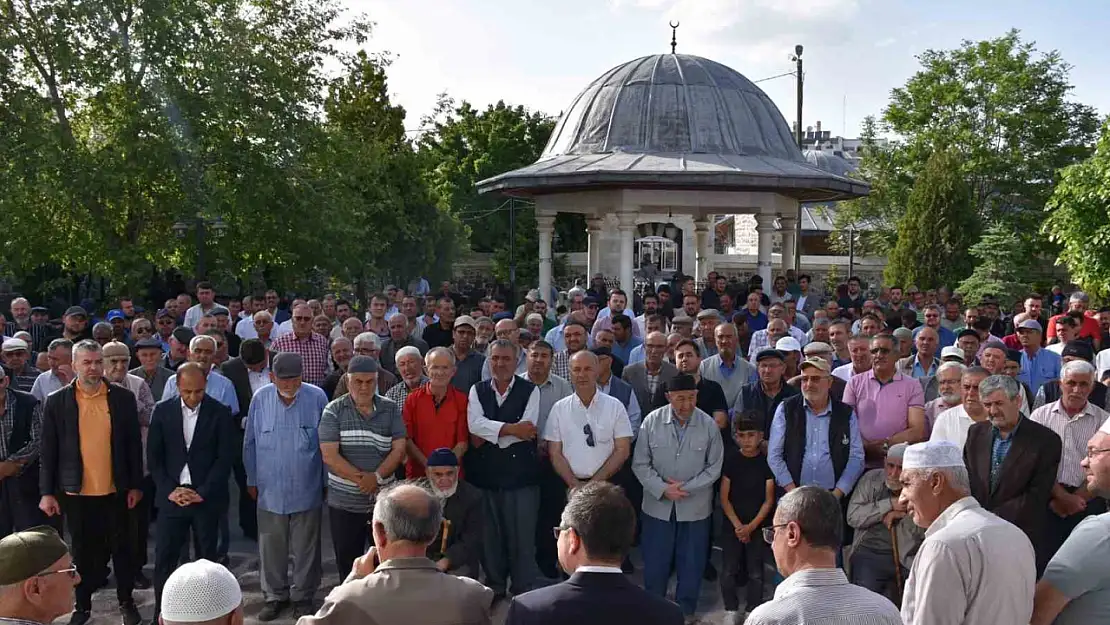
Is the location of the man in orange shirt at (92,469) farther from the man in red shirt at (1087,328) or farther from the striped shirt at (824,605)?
the man in red shirt at (1087,328)

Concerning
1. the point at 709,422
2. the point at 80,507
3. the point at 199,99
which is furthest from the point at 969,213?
the point at 80,507

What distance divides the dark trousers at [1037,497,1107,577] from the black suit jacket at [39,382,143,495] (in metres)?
5.75

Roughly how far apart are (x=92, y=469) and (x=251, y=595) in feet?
4.55

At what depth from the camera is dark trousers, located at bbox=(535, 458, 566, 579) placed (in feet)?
24.6

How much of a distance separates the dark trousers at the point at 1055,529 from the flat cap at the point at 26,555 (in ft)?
17.2

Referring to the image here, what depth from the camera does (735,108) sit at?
20172 mm

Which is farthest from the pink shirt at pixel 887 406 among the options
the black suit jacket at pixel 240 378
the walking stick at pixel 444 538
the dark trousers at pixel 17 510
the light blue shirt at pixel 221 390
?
the dark trousers at pixel 17 510

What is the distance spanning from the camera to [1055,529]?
611cm

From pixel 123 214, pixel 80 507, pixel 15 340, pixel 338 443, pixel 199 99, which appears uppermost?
pixel 199 99

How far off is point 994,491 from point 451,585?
12.0 feet

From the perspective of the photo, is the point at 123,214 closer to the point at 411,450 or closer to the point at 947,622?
the point at 411,450

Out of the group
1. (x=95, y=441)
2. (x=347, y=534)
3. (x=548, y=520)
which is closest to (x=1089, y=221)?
(x=548, y=520)

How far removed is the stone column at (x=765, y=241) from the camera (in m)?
19.0

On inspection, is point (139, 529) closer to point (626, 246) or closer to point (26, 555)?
point (26, 555)
